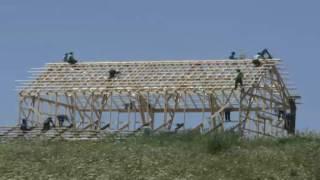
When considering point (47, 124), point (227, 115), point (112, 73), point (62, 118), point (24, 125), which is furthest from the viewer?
point (112, 73)

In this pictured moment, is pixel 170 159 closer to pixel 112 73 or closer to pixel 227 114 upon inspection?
pixel 227 114

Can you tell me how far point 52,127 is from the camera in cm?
5244

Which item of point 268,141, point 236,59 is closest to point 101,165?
Answer: point 268,141

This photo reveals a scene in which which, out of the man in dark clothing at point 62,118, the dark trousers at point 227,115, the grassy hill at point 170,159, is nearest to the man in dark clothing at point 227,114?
the dark trousers at point 227,115

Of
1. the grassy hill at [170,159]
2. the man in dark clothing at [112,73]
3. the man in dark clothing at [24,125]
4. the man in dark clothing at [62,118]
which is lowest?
the grassy hill at [170,159]

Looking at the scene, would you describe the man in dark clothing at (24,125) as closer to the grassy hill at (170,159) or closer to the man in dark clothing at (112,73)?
the man in dark clothing at (112,73)

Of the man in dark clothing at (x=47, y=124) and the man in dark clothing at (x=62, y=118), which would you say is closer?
the man in dark clothing at (x=47, y=124)

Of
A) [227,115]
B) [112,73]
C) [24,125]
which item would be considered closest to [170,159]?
[227,115]

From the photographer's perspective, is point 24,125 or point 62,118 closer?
point 24,125

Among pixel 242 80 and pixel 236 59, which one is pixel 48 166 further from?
pixel 236 59

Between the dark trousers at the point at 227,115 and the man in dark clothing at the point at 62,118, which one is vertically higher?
the dark trousers at the point at 227,115

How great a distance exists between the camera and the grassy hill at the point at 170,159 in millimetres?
30453

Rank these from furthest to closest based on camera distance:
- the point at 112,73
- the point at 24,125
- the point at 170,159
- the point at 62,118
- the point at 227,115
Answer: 1. the point at 112,73
2. the point at 62,118
3. the point at 24,125
4. the point at 227,115
5. the point at 170,159

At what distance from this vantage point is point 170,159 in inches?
1296
